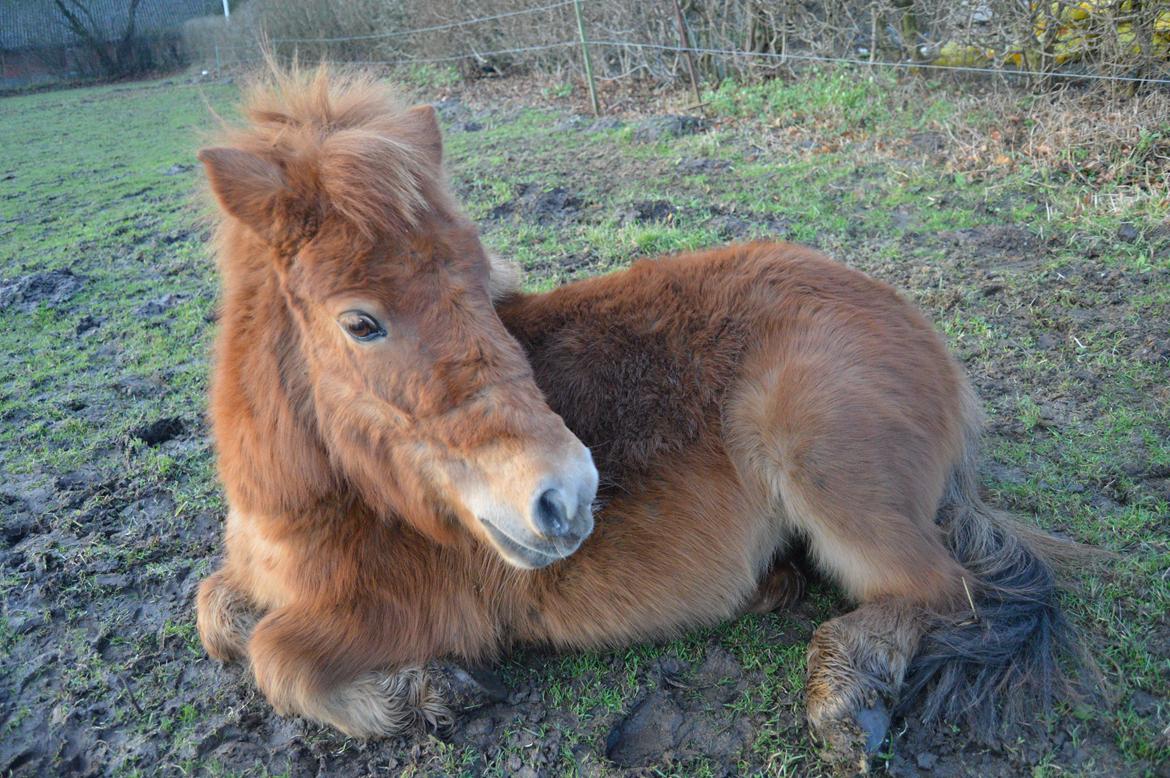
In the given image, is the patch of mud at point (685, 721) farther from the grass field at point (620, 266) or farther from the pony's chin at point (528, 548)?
the pony's chin at point (528, 548)

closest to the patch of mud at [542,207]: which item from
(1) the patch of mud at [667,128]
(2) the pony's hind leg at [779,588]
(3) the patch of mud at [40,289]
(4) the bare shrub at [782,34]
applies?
(1) the patch of mud at [667,128]

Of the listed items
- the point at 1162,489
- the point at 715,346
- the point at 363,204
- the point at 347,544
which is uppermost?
the point at 363,204

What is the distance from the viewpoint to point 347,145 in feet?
8.04

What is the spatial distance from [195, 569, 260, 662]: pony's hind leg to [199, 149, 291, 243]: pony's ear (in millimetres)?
1464

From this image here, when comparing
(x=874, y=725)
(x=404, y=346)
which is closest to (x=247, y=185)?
(x=404, y=346)

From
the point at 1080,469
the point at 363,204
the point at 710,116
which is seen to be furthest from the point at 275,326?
the point at 710,116

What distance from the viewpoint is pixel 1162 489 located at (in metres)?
3.35

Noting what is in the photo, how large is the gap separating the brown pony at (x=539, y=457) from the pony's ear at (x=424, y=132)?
0.01 metres

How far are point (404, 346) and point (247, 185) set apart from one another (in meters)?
0.67

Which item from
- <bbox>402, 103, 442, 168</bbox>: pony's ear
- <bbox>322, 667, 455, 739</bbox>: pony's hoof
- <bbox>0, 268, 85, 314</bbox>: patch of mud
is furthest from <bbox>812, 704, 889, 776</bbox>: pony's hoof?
<bbox>0, 268, 85, 314</bbox>: patch of mud

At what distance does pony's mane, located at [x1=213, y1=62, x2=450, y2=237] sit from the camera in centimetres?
234

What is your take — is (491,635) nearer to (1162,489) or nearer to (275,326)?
(275,326)

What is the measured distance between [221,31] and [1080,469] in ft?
77.3

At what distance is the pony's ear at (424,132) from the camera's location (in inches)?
107
